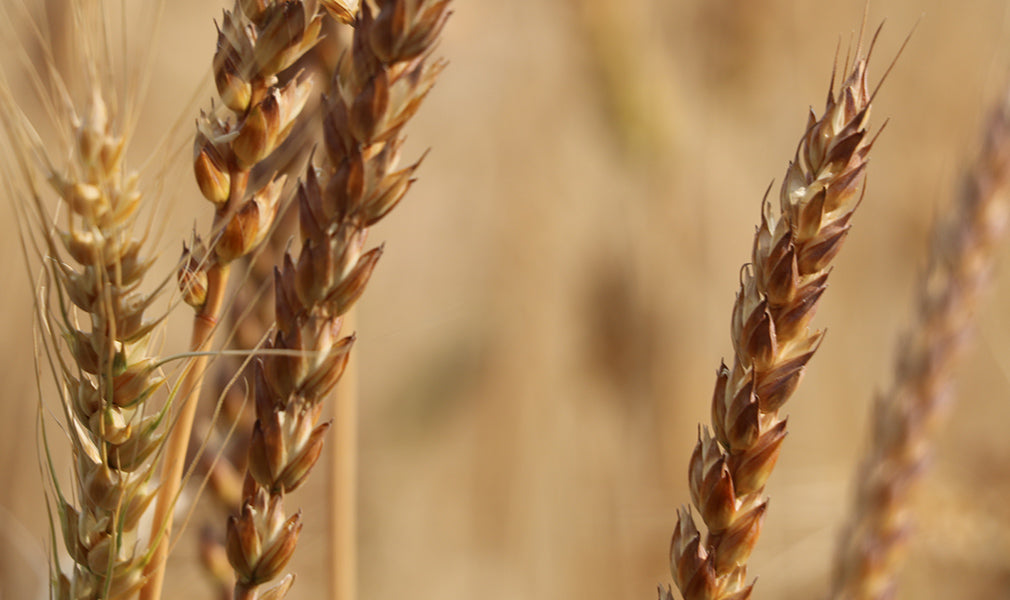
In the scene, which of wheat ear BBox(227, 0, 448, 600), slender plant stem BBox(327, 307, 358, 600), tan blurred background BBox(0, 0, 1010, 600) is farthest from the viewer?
tan blurred background BBox(0, 0, 1010, 600)

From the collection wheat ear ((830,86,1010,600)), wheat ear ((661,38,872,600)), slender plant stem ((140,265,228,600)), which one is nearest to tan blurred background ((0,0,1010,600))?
wheat ear ((830,86,1010,600))

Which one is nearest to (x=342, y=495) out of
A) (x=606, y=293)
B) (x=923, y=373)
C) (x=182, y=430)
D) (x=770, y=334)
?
(x=182, y=430)

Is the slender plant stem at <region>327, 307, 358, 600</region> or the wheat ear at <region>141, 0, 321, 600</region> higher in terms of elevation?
the wheat ear at <region>141, 0, 321, 600</region>

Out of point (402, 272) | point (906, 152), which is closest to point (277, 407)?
point (402, 272)

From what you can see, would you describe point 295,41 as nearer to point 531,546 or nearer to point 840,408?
point 531,546

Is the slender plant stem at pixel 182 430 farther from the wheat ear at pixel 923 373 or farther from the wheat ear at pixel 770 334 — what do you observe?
the wheat ear at pixel 923 373

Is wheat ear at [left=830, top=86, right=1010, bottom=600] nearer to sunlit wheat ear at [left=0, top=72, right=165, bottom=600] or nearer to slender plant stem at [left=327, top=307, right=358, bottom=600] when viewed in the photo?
slender plant stem at [left=327, top=307, right=358, bottom=600]

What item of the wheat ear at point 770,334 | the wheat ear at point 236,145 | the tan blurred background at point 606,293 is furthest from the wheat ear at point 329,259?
the tan blurred background at point 606,293
